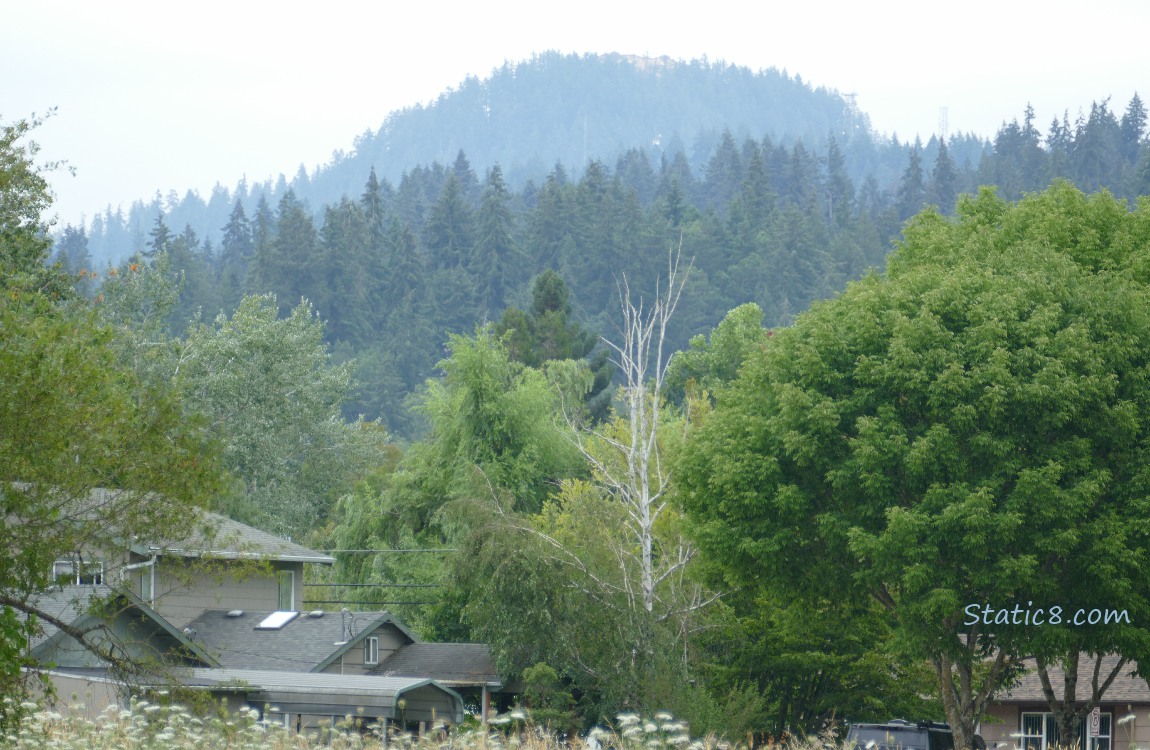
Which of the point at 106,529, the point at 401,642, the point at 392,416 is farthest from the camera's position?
the point at 392,416

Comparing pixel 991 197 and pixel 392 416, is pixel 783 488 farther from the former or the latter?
pixel 392 416

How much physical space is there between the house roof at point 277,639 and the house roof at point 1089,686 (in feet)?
58.3

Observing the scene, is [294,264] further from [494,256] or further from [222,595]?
[222,595]

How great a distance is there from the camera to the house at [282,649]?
3200 centimetres

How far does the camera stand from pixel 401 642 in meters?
42.1

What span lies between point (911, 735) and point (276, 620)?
55.5 feet

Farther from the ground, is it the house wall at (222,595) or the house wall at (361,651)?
the house wall at (222,595)

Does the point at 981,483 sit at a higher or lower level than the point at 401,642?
higher

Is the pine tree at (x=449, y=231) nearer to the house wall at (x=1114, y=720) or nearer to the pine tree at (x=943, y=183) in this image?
the pine tree at (x=943, y=183)

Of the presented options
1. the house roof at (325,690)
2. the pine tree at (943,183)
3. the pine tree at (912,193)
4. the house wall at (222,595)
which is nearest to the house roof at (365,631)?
the house wall at (222,595)

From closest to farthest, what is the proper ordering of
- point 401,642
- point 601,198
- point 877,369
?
1. point 877,369
2. point 401,642
3. point 601,198

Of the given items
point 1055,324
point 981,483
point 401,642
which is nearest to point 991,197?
point 1055,324

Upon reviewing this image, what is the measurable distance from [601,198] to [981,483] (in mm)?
131584

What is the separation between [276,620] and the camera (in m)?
39.1
